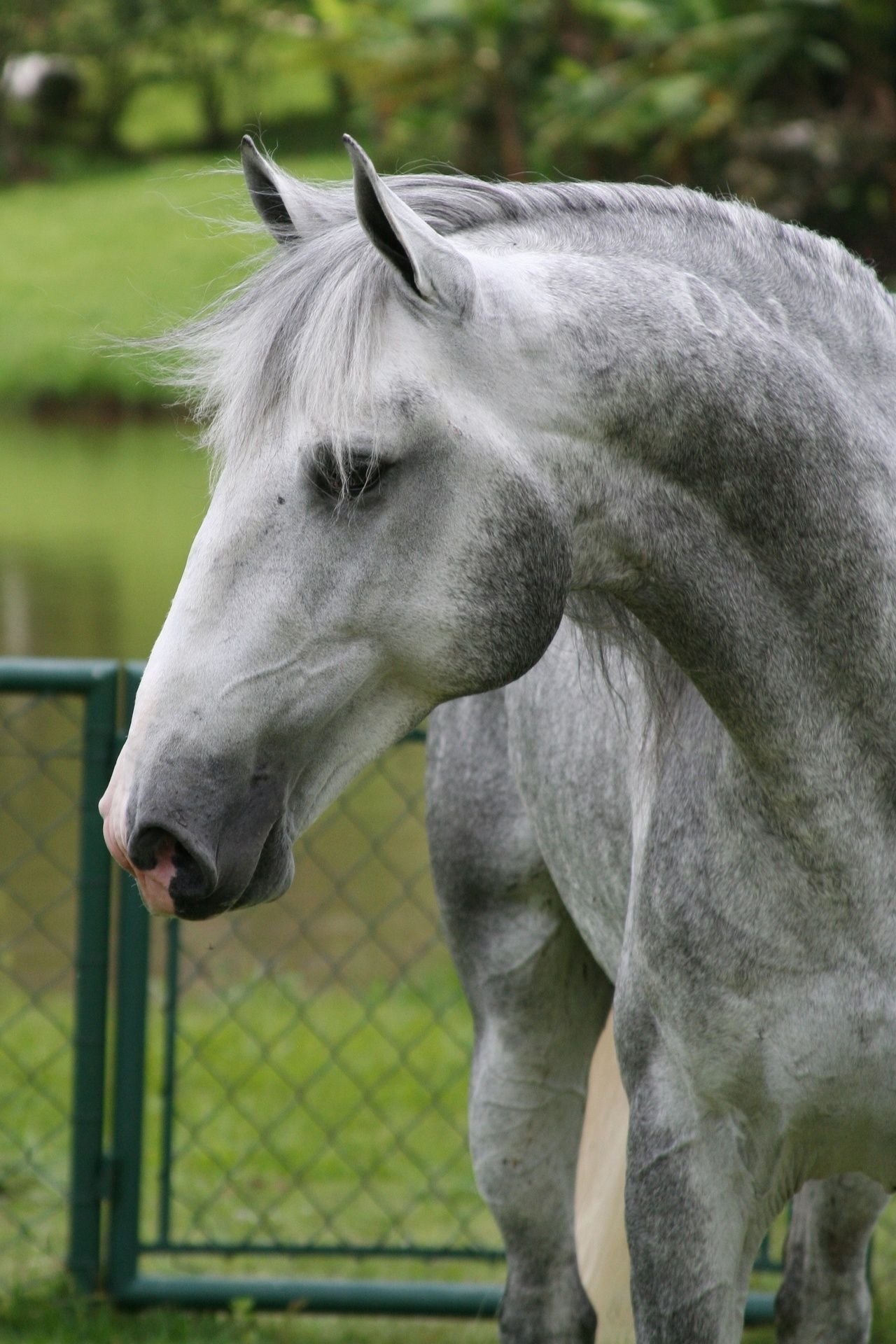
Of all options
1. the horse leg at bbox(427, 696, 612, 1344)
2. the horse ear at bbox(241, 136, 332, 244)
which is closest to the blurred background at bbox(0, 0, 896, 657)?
the horse leg at bbox(427, 696, 612, 1344)

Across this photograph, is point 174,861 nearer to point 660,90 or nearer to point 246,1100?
point 246,1100

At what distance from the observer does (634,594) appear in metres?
1.67

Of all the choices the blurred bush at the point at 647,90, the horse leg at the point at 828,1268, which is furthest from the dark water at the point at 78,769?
the blurred bush at the point at 647,90

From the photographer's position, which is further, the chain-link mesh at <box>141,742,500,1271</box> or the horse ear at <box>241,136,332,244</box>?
the chain-link mesh at <box>141,742,500,1271</box>

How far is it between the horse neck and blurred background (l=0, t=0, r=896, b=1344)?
16.1 inches

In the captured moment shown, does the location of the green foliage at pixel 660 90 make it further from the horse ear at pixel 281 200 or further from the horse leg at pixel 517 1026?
the horse ear at pixel 281 200

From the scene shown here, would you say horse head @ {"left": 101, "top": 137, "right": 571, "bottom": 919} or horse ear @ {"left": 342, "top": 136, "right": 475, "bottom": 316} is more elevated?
horse ear @ {"left": 342, "top": 136, "right": 475, "bottom": 316}

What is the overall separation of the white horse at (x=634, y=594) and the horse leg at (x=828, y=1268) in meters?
0.53

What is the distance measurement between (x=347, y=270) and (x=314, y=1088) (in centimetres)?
307

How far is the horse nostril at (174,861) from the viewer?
57.9 inches

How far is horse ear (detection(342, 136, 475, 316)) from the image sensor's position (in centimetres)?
139

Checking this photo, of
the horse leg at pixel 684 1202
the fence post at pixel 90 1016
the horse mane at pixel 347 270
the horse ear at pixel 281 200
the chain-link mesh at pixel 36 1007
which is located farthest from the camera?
the chain-link mesh at pixel 36 1007

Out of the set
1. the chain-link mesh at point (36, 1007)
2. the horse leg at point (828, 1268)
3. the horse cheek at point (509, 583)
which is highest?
the horse cheek at point (509, 583)

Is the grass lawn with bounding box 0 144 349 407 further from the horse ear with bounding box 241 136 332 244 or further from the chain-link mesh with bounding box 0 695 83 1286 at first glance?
the horse ear with bounding box 241 136 332 244
